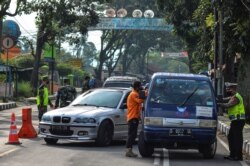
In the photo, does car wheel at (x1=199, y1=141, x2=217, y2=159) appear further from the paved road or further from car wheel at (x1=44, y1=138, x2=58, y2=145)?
car wheel at (x1=44, y1=138, x2=58, y2=145)

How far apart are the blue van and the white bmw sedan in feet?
5.90

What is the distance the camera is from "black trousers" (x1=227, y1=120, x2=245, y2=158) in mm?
13820

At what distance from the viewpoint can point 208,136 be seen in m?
13.1

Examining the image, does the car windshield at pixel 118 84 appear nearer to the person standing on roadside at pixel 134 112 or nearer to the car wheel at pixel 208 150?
the person standing on roadside at pixel 134 112

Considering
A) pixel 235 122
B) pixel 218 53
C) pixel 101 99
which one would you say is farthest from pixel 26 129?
pixel 218 53

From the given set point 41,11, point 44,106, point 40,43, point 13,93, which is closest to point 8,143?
point 44,106

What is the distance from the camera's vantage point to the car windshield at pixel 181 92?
13414 mm

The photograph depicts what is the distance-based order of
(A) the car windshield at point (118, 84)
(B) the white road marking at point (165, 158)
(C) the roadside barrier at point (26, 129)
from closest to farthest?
(B) the white road marking at point (165, 158) < (C) the roadside barrier at point (26, 129) < (A) the car windshield at point (118, 84)

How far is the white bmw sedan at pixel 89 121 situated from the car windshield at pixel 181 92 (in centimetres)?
205

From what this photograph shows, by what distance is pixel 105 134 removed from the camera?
15.1m

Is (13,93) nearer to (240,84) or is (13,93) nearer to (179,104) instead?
(240,84)

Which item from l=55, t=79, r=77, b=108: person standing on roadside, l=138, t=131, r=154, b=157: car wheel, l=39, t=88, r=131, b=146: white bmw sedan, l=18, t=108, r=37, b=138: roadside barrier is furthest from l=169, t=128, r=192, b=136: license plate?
l=55, t=79, r=77, b=108: person standing on roadside

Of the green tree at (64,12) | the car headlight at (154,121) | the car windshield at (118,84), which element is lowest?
the car headlight at (154,121)

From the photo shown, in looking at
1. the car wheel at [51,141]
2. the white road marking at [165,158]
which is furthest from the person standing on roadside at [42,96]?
the white road marking at [165,158]
